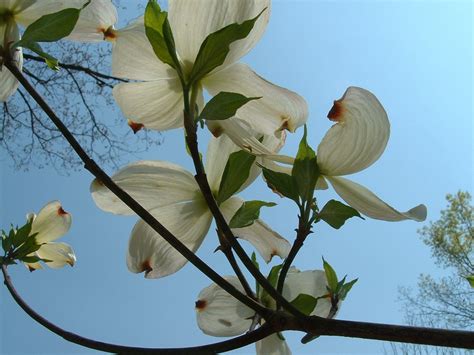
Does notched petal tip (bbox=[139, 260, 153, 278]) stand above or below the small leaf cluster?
below

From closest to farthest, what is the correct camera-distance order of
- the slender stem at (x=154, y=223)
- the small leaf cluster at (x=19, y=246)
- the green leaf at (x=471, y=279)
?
the slender stem at (x=154, y=223) < the green leaf at (x=471, y=279) < the small leaf cluster at (x=19, y=246)

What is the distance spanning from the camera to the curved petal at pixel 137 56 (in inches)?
11.7

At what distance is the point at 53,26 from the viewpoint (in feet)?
0.92

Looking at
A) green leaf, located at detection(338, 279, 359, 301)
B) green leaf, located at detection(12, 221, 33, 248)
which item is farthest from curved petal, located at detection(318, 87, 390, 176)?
green leaf, located at detection(12, 221, 33, 248)

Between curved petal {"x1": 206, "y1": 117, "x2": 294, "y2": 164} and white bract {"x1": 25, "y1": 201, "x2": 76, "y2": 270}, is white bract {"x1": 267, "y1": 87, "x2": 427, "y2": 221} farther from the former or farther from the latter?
white bract {"x1": 25, "y1": 201, "x2": 76, "y2": 270}

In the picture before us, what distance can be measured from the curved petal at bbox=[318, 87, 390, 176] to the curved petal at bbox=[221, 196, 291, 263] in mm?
84

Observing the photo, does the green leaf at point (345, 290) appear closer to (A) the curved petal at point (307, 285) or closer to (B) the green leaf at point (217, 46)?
(A) the curved petal at point (307, 285)

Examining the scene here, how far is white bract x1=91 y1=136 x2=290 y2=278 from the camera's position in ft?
1.07

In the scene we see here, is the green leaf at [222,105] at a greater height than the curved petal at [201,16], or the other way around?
the curved petal at [201,16]

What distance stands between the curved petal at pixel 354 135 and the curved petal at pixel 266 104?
0.13 feet

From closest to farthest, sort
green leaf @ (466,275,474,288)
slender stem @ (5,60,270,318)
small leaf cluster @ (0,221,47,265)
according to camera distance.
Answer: slender stem @ (5,60,270,318) < green leaf @ (466,275,474,288) < small leaf cluster @ (0,221,47,265)

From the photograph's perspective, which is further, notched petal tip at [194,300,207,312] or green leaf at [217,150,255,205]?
notched petal tip at [194,300,207,312]

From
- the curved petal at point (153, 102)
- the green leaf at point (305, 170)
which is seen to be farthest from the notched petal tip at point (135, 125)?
the green leaf at point (305, 170)

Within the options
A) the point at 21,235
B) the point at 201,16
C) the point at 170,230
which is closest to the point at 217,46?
the point at 201,16
